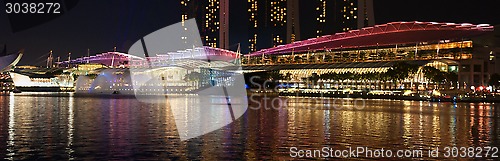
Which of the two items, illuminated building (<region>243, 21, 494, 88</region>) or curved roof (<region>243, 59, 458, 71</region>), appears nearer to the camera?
illuminated building (<region>243, 21, 494, 88</region>)

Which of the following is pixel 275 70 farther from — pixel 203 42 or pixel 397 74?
pixel 203 42

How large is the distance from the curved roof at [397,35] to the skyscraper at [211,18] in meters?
37.5

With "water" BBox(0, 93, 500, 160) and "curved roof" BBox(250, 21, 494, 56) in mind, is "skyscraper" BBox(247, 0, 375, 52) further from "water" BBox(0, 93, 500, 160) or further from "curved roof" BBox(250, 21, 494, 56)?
"water" BBox(0, 93, 500, 160)

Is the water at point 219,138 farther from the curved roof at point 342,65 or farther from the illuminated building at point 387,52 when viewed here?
the curved roof at point 342,65

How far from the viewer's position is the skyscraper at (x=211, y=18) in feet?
486

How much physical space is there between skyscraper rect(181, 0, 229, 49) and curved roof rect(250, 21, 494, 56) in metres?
37.5

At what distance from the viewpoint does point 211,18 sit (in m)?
154

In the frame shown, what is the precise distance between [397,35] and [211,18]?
66.7 meters

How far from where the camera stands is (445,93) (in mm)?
68312

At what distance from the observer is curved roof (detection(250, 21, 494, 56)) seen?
86.1 m

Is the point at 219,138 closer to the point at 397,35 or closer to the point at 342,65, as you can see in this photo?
the point at 397,35

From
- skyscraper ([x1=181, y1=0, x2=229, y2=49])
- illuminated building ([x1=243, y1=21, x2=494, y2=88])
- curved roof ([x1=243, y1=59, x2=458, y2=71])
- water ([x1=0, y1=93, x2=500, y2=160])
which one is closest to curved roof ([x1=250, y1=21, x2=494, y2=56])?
illuminated building ([x1=243, y1=21, x2=494, y2=88])

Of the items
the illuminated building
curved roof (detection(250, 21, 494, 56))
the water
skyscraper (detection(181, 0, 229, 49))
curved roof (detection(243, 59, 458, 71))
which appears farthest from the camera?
skyscraper (detection(181, 0, 229, 49))

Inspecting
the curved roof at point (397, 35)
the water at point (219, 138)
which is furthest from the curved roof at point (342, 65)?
the water at point (219, 138)
